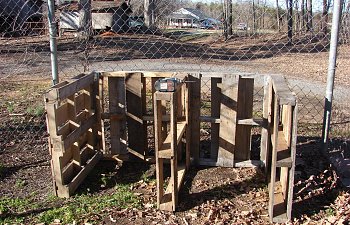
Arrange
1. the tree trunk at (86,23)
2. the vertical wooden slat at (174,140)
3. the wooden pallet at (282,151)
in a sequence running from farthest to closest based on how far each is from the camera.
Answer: the tree trunk at (86,23) < the vertical wooden slat at (174,140) < the wooden pallet at (282,151)

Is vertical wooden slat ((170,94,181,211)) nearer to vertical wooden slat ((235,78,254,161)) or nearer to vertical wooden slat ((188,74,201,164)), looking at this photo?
vertical wooden slat ((188,74,201,164))

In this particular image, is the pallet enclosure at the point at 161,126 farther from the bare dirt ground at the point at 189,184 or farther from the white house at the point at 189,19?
the white house at the point at 189,19

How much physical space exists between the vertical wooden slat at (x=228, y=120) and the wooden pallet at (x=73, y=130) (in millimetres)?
1556

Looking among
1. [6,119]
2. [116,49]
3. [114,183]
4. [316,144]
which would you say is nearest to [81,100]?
[114,183]

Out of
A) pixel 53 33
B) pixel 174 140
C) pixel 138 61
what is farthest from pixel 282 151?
pixel 138 61

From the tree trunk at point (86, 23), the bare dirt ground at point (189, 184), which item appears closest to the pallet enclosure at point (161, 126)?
the bare dirt ground at point (189, 184)

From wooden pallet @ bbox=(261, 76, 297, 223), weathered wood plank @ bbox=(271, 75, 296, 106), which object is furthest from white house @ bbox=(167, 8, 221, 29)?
wooden pallet @ bbox=(261, 76, 297, 223)

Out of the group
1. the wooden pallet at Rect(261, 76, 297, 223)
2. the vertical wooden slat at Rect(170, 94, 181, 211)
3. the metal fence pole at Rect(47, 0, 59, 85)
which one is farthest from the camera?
the metal fence pole at Rect(47, 0, 59, 85)

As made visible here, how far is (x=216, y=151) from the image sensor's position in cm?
480

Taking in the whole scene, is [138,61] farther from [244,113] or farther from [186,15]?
[186,15]

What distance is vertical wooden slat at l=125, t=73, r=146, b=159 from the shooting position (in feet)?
15.5

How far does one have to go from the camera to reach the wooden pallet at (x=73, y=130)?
3.81 meters

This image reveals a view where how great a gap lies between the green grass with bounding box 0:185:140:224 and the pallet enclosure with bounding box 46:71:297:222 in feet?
0.59

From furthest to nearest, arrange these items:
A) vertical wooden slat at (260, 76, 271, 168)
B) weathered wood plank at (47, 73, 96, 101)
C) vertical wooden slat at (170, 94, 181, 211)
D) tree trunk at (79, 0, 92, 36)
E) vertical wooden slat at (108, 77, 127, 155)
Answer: tree trunk at (79, 0, 92, 36), vertical wooden slat at (108, 77, 127, 155), vertical wooden slat at (260, 76, 271, 168), weathered wood plank at (47, 73, 96, 101), vertical wooden slat at (170, 94, 181, 211)
